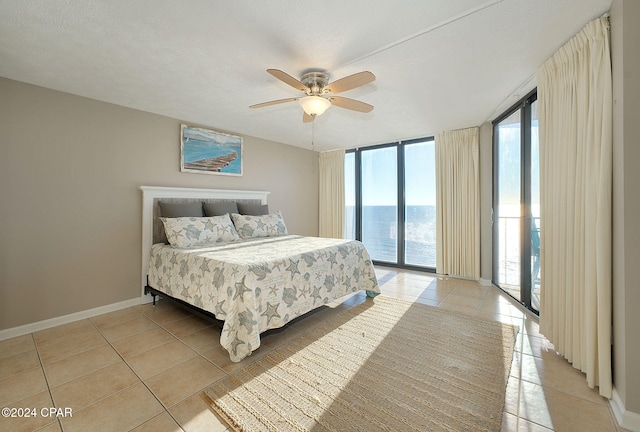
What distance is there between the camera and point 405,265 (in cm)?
478

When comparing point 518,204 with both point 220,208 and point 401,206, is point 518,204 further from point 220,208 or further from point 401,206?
point 220,208

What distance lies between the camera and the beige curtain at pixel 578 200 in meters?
1.51

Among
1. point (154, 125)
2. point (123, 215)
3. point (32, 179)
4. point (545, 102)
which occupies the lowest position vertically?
point (123, 215)

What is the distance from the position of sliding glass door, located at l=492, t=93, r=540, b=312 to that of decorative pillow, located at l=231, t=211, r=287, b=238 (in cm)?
301

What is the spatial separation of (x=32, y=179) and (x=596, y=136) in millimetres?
4480

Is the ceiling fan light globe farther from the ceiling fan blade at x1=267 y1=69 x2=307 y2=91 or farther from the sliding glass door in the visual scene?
the sliding glass door

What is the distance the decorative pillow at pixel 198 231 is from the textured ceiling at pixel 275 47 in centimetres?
135

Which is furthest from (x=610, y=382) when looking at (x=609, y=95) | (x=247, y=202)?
(x=247, y=202)

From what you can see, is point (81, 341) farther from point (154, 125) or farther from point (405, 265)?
point (405, 265)

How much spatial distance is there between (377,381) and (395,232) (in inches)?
137

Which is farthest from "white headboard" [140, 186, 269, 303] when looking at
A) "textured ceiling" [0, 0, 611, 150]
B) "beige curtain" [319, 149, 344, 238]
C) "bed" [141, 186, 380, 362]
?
"beige curtain" [319, 149, 344, 238]

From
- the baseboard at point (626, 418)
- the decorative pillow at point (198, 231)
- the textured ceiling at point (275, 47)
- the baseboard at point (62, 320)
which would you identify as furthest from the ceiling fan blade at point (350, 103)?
the baseboard at point (62, 320)

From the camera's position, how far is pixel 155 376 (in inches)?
69.9

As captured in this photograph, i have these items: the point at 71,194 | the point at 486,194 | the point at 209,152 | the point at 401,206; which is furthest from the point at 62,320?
the point at 486,194
